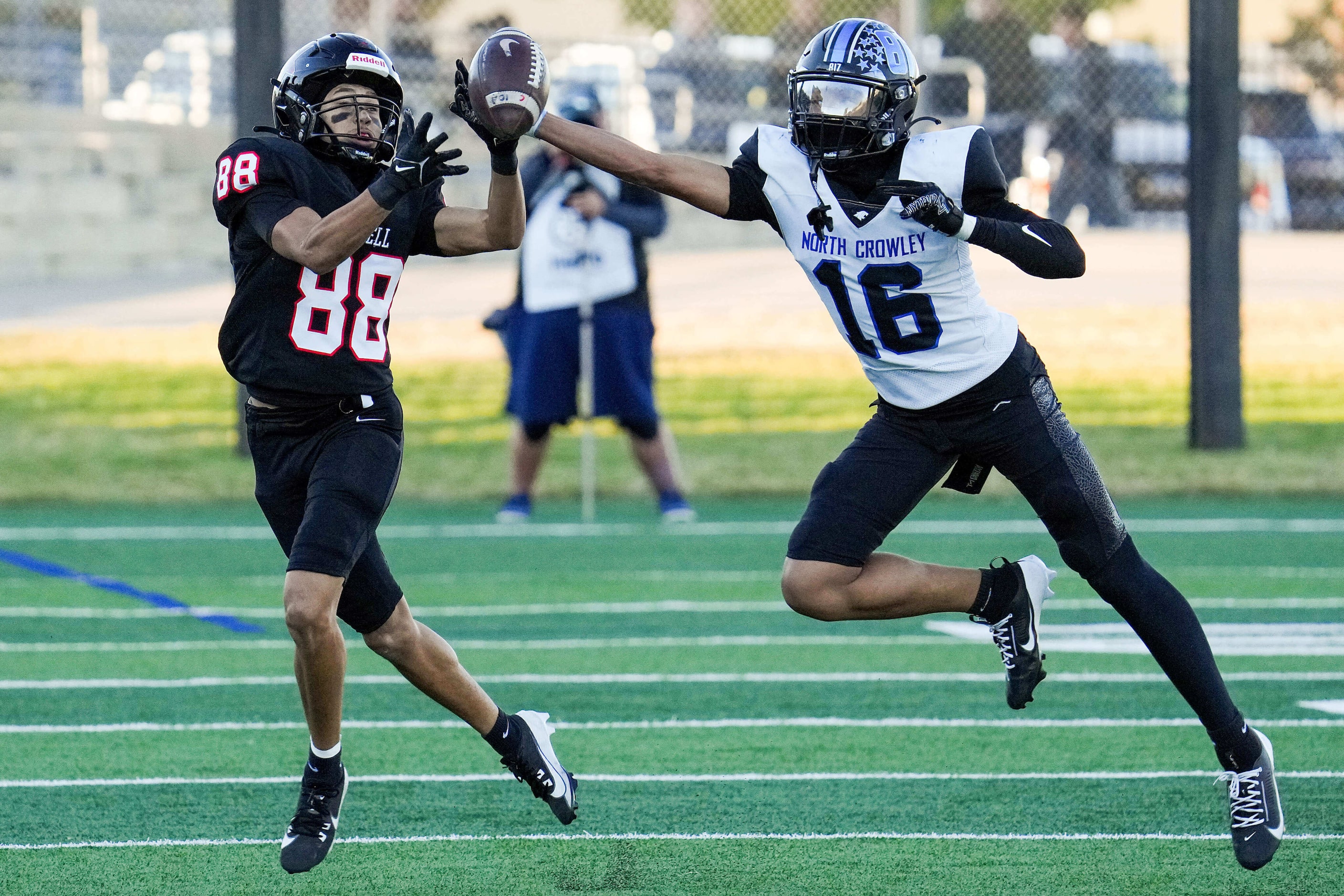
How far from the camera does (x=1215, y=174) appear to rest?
476 inches

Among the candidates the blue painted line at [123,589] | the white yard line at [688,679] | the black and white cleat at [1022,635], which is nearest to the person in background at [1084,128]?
the blue painted line at [123,589]

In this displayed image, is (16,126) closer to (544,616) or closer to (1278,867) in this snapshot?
(544,616)

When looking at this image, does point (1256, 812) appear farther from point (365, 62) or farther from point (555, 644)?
point (555, 644)

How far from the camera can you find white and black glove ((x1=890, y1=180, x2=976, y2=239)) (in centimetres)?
454

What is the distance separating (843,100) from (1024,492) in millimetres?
1156

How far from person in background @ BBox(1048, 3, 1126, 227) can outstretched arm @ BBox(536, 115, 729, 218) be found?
555 inches

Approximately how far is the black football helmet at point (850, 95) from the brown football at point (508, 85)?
0.72 m

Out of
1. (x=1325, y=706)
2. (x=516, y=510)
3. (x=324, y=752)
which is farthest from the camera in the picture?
(x=516, y=510)

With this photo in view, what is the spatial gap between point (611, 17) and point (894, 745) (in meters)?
15.1

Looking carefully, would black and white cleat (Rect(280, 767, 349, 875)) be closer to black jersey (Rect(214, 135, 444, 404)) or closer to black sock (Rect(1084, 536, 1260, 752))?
black jersey (Rect(214, 135, 444, 404))

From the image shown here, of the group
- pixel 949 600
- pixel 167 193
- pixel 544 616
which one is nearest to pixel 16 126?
pixel 167 193

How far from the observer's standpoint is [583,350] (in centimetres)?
1021

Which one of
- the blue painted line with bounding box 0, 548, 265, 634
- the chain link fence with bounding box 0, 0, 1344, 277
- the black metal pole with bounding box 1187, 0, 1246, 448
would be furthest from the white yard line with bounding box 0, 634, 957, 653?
the chain link fence with bounding box 0, 0, 1344, 277

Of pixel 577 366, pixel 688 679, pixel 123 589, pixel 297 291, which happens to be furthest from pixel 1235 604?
pixel 297 291
